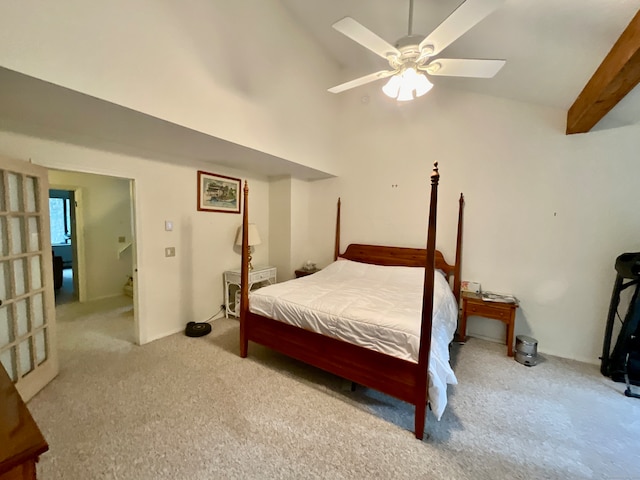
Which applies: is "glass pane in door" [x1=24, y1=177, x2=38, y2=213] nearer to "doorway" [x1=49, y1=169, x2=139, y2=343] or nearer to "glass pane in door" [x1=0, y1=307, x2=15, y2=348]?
"glass pane in door" [x1=0, y1=307, x2=15, y2=348]

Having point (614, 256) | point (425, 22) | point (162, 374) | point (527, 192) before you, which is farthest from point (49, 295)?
point (614, 256)

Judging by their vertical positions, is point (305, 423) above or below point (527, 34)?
below

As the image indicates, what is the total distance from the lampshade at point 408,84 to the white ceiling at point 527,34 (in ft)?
1.92

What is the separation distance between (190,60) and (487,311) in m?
3.83

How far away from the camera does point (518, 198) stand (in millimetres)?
3094

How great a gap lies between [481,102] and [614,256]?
85.6 inches

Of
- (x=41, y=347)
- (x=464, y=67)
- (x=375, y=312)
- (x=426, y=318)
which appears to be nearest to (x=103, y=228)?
(x=41, y=347)

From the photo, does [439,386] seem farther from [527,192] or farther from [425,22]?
[425,22]

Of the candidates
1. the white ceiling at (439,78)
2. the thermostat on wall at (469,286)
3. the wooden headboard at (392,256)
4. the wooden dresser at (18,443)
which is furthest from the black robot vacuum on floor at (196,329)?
the thermostat on wall at (469,286)

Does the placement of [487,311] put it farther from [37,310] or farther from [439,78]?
[37,310]

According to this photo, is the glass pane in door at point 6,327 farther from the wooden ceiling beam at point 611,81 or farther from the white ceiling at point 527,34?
the wooden ceiling beam at point 611,81

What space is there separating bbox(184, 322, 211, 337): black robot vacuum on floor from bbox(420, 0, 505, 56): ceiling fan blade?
3.54 metres

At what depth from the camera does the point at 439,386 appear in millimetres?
1755

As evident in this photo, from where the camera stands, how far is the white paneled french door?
1.94 m
